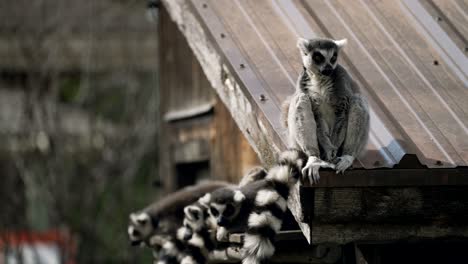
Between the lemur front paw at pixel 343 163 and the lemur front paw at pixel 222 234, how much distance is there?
1.78 m

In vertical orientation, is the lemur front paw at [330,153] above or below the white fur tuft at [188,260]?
above

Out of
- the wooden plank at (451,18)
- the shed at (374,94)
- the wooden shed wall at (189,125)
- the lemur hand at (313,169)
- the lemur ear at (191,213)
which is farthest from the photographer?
the wooden shed wall at (189,125)

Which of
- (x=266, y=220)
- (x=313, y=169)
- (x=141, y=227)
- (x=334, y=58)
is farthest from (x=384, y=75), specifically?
(x=141, y=227)

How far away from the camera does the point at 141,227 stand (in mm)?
8477

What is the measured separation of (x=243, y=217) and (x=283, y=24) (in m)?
1.47

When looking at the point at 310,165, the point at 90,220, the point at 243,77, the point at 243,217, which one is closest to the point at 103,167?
the point at 90,220

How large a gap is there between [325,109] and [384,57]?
905 millimetres

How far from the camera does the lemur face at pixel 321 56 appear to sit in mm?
4789

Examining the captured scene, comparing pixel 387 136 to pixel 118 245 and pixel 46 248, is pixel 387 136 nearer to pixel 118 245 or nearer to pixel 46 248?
pixel 46 248

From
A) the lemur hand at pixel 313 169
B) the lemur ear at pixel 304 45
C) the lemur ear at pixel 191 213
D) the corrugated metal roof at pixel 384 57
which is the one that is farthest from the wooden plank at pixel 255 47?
the lemur ear at pixel 191 213

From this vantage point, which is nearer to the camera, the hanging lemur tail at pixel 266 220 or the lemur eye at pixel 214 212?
the hanging lemur tail at pixel 266 220

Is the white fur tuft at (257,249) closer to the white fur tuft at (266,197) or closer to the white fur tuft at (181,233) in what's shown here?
the white fur tuft at (266,197)

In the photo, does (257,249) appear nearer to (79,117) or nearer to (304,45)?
(304,45)

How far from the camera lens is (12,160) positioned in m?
15.7
